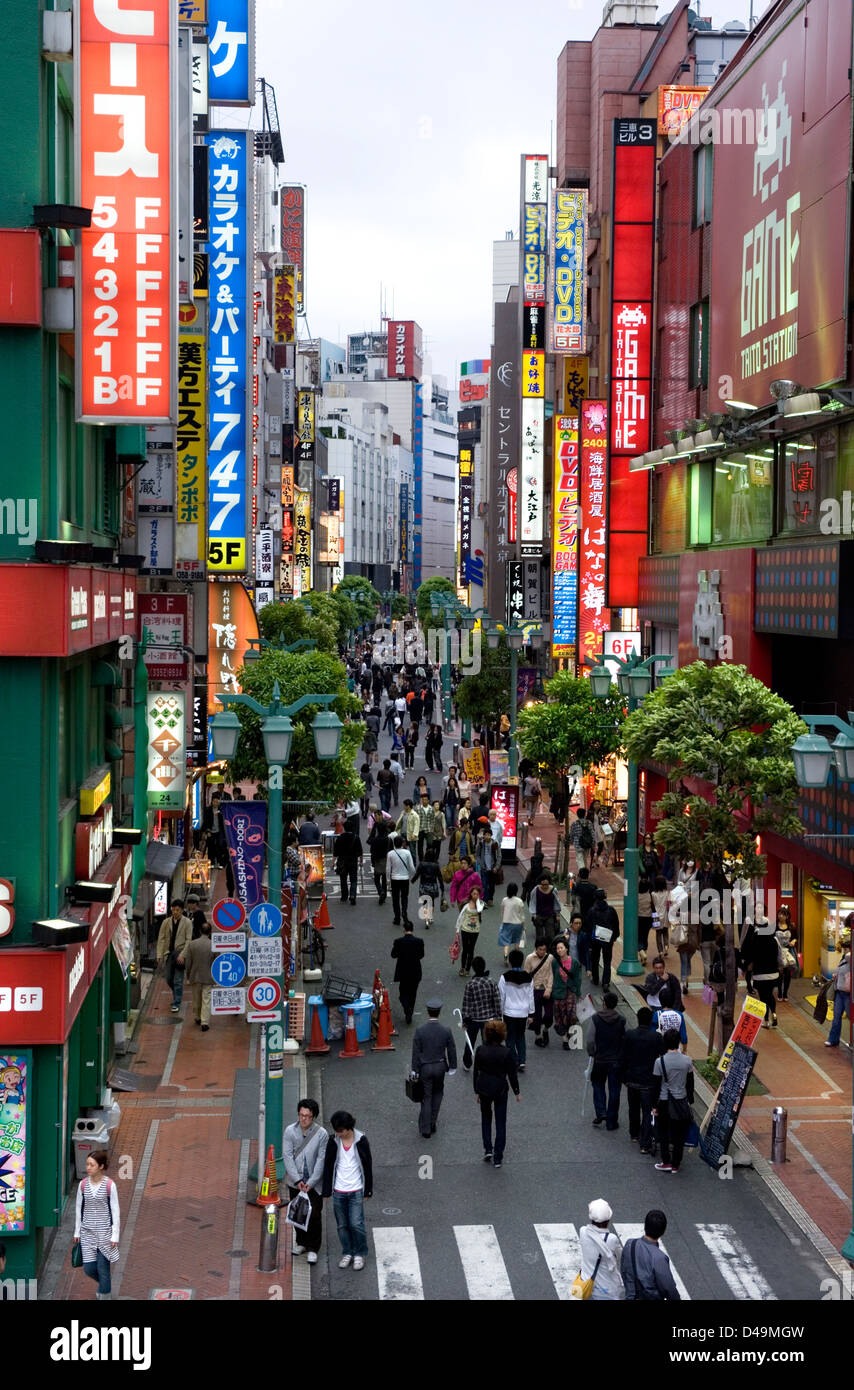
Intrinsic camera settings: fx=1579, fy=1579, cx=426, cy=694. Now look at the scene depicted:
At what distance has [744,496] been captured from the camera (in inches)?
1103

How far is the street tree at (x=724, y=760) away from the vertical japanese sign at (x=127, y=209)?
830 cm

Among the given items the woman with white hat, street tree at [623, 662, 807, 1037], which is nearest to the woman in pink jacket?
street tree at [623, 662, 807, 1037]

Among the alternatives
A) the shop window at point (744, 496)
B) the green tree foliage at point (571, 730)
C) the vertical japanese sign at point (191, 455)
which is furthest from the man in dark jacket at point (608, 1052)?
the vertical japanese sign at point (191, 455)

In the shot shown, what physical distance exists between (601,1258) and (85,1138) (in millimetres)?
5631

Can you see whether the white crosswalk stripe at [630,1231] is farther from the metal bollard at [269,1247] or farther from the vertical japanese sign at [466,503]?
the vertical japanese sign at [466,503]

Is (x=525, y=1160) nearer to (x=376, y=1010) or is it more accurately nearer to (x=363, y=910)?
(x=376, y=1010)

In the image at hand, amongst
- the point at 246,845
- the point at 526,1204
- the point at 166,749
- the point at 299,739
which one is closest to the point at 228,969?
the point at 246,845

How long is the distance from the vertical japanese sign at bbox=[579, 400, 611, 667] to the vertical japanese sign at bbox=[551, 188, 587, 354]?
23.4 ft

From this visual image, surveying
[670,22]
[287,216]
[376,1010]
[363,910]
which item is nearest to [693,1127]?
[376,1010]

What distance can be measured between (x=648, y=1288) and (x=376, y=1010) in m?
10.2

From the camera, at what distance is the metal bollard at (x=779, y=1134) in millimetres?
15641

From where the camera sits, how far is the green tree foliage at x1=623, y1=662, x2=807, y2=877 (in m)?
18.4

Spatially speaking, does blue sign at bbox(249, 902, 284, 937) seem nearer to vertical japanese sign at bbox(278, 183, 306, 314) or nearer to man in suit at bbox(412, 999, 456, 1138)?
man in suit at bbox(412, 999, 456, 1138)

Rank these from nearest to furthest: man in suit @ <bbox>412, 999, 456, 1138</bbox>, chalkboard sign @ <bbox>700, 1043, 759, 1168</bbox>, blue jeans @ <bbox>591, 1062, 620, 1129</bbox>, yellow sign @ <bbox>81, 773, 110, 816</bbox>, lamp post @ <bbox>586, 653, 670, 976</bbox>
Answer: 1. yellow sign @ <bbox>81, 773, 110, 816</bbox>
2. chalkboard sign @ <bbox>700, 1043, 759, 1168</bbox>
3. man in suit @ <bbox>412, 999, 456, 1138</bbox>
4. blue jeans @ <bbox>591, 1062, 620, 1129</bbox>
5. lamp post @ <bbox>586, 653, 670, 976</bbox>
